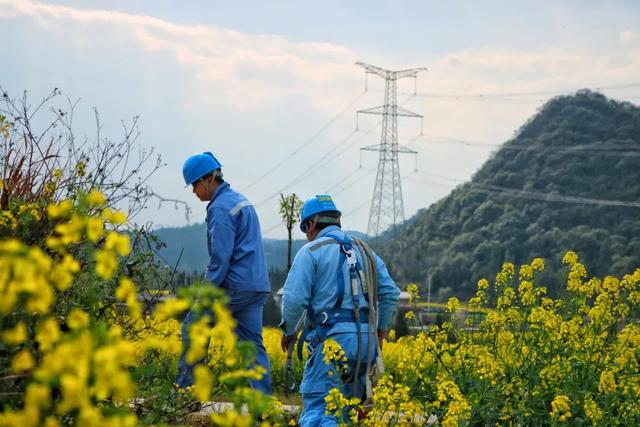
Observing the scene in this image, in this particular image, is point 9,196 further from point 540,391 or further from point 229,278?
point 540,391

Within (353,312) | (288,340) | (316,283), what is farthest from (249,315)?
(353,312)

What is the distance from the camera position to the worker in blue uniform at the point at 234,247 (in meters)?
6.05

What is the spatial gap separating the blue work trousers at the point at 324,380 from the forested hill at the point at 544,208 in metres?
45.9

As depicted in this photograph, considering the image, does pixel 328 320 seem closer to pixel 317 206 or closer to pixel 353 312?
pixel 353 312

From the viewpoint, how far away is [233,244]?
20.0ft

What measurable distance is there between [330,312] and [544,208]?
66.9 metres

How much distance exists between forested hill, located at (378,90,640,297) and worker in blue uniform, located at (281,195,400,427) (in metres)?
45.9

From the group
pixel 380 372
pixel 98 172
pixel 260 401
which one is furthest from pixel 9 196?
pixel 260 401

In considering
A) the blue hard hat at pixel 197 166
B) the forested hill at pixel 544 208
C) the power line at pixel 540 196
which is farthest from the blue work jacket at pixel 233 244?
the power line at pixel 540 196

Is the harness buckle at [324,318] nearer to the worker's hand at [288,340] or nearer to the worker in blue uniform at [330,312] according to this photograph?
the worker in blue uniform at [330,312]

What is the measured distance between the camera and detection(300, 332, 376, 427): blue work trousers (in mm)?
5148

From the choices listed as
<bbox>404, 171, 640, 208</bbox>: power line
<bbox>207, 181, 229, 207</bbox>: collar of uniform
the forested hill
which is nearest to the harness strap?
<bbox>207, 181, 229, 207</bbox>: collar of uniform

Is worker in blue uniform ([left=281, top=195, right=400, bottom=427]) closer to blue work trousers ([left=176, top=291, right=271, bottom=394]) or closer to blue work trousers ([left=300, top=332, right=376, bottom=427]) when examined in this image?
blue work trousers ([left=300, top=332, right=376, bottom=427])

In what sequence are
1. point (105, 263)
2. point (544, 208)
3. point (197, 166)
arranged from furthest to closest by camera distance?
point (544, 208) → point (197, 166) → point (105, 263)
